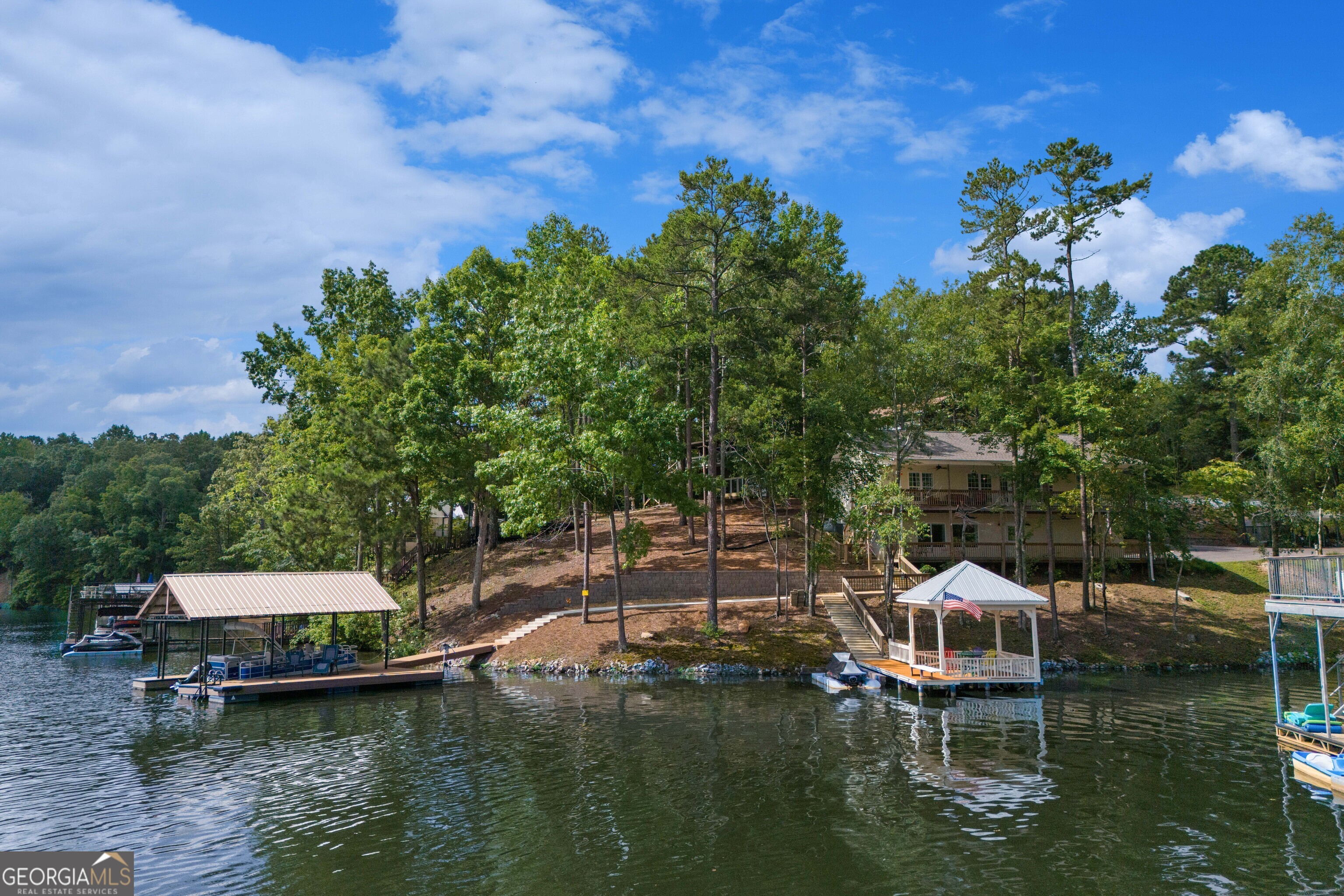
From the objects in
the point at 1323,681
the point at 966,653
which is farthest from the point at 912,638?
the point at 1323,681

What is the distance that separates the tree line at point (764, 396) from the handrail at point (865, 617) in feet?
8.26

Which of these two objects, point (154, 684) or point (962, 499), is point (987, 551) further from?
point (154, 684)

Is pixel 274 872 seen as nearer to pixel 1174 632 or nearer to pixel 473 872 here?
pixel 473 872

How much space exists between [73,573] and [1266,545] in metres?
122

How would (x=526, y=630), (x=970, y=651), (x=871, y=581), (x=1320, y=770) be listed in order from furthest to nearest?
(x=871, y=581)
(x=526, y=630)
(x=970, y=651)
(x=1320, y=770)

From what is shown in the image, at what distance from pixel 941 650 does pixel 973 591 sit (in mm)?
2733

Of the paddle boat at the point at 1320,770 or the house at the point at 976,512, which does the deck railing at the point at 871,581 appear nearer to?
the house at the point at 976,512

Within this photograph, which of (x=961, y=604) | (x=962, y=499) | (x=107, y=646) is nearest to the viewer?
(x=961, y=604)

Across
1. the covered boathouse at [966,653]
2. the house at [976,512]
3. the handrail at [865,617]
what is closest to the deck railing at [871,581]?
the handrail at [865,617]

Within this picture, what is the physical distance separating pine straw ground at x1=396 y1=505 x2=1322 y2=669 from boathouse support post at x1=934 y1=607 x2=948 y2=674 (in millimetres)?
5502

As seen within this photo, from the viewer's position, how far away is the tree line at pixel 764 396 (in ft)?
127

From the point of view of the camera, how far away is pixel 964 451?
5212 centimetres

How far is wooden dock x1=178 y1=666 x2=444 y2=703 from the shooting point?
1247 inches

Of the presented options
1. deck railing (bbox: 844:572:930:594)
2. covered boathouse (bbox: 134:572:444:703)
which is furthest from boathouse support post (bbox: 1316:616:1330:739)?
covered boathouse (bbox: 134:572:444:703)
